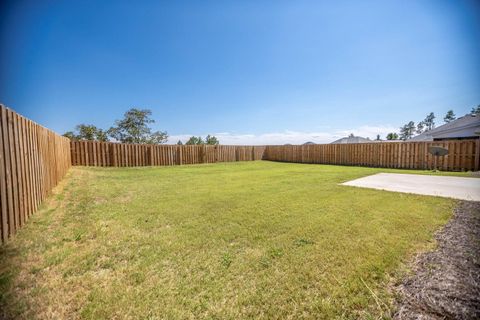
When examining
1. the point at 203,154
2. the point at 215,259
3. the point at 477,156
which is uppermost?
the point at 203,154

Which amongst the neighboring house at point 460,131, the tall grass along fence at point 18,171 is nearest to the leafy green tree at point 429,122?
the neighboring house at point 460,131

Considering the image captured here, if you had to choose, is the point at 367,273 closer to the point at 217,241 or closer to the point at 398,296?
the point at 398,296

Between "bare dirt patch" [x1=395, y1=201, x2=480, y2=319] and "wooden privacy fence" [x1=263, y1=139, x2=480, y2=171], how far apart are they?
10.8 m

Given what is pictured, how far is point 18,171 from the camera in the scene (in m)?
3.19

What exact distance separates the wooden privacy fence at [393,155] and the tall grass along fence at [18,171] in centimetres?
1592

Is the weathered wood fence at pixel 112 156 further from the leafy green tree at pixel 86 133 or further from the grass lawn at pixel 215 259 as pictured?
the leafy green tree at pixel 86 133

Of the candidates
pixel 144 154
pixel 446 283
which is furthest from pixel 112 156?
pixel 446 283

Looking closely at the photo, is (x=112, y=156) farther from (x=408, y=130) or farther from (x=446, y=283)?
(x=408, y=130)

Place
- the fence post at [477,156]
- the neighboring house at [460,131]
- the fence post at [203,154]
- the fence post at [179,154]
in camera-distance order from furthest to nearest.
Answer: the fence post at [203,154] < the fence post at [179,154] < the neighboring house at [460,131] < the fence post at [477,156]

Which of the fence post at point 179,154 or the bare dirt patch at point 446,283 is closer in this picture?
the bare dirt patch at point 446,283

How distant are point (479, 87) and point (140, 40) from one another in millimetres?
12211

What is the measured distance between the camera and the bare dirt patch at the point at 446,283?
151 cm

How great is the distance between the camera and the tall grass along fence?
274cm

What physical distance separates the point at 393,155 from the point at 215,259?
14.4 metres
